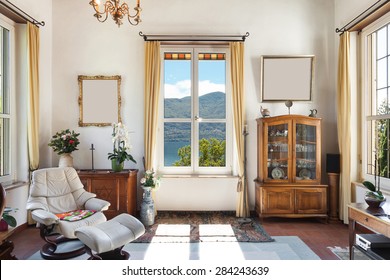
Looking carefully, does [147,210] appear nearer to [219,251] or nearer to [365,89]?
[219,251]

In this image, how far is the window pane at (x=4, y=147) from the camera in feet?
11.4

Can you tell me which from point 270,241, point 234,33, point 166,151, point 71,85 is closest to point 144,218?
point 166,151

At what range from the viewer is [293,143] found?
3.83 metres

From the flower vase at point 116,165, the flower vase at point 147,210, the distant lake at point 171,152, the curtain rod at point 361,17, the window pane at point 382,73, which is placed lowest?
the flower vase at point 147,210

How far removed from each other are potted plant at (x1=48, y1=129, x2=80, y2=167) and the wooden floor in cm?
99

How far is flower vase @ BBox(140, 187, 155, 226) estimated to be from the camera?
3.68 metres

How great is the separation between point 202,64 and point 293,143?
189 centimetres

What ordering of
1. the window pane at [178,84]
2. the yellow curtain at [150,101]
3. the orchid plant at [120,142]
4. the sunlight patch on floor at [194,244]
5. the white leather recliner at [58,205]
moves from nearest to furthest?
1. the white leather recliner at [58,205]
2. the sunlight patch on floor at [194,244]
3. the orchid plant at [120,142]
4. the yellow curtain at [150,101]
5. the window pane at [178,84]

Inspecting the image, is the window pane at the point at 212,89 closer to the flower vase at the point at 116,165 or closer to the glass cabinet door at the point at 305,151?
the glass cabinet door at the point at 305,151

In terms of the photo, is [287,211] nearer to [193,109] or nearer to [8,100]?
[193,109]

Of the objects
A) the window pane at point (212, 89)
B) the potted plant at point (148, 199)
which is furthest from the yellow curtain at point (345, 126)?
the potted plant at point (148, 199)

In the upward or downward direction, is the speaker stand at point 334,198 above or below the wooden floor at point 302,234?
above

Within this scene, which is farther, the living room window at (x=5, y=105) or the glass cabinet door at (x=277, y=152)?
the glass cabinet door at (x=277, y=152)

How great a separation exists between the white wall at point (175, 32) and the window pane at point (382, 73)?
702 mm
